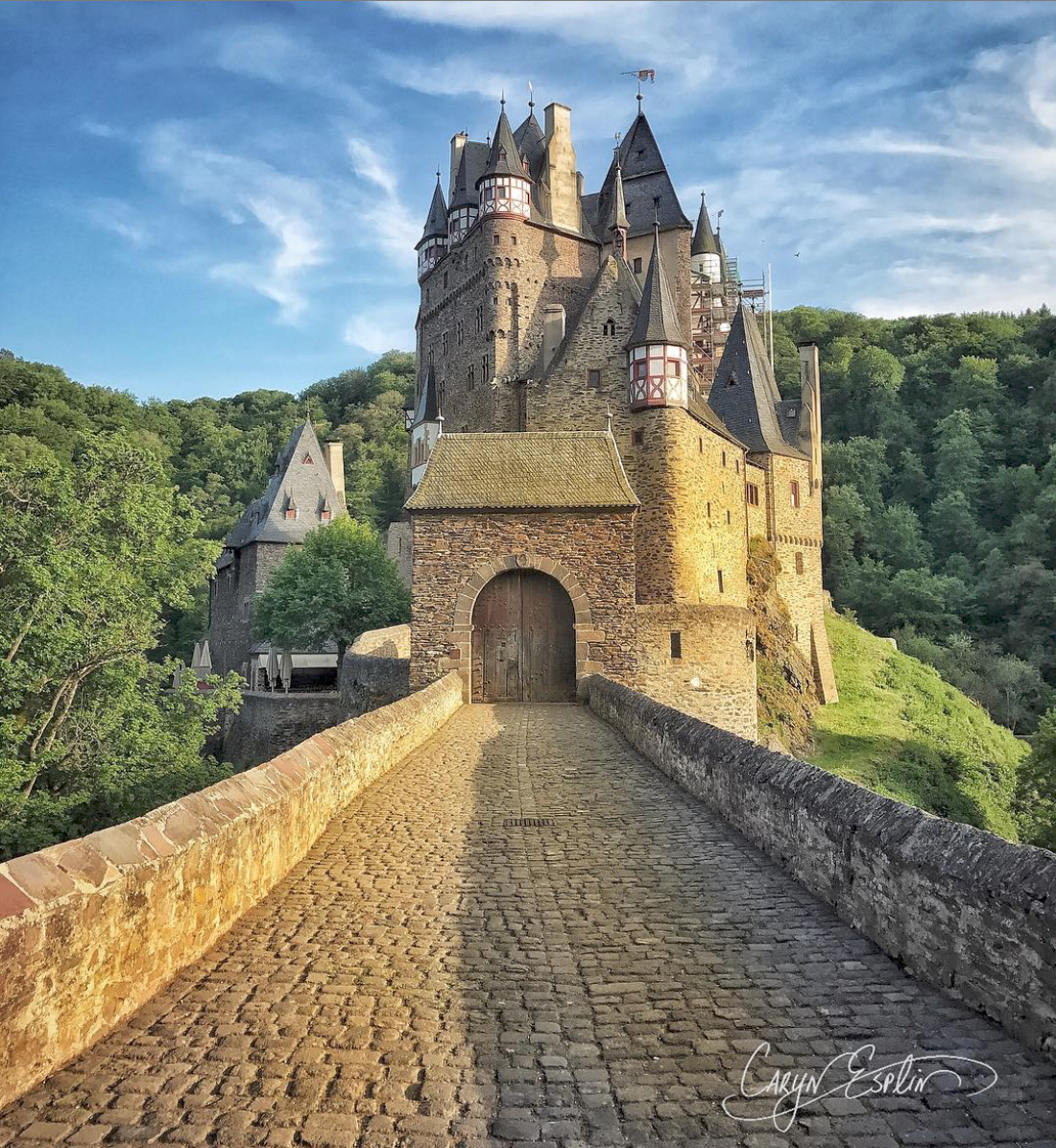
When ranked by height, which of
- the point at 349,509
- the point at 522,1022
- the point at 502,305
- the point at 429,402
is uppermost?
the point at 502,305

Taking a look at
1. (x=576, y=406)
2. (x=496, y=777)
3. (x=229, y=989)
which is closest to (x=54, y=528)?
(x=496, y=777)

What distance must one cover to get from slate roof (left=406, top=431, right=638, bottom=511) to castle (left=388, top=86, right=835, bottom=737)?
0.06 meters

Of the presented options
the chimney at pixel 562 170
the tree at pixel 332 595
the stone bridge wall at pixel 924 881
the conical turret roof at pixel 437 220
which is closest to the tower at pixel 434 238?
the conical turret roof at pixel 437 220

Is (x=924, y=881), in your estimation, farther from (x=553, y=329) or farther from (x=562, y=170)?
(x=562, y=170)

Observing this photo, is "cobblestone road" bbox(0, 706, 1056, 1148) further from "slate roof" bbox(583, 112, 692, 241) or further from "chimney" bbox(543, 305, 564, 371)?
"slate roof" bbox(583, 112, 692, 241)

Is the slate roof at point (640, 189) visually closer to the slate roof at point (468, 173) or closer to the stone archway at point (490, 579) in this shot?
the slate roof at point (468, 173)

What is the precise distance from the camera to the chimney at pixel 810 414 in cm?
4388

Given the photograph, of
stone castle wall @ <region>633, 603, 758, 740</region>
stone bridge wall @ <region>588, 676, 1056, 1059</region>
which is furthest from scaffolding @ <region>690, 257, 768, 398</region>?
stone bridge wall @ <region>588, 676, 1056, 1059</region>

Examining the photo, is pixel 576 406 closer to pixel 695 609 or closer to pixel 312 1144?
pixel 695 609

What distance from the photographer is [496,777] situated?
10.3 metres

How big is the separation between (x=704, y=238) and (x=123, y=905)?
5161cm

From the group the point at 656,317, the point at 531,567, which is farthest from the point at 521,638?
the point at 656,317

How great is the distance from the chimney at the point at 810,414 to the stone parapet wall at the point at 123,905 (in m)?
40.5

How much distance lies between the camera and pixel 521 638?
20391mm
